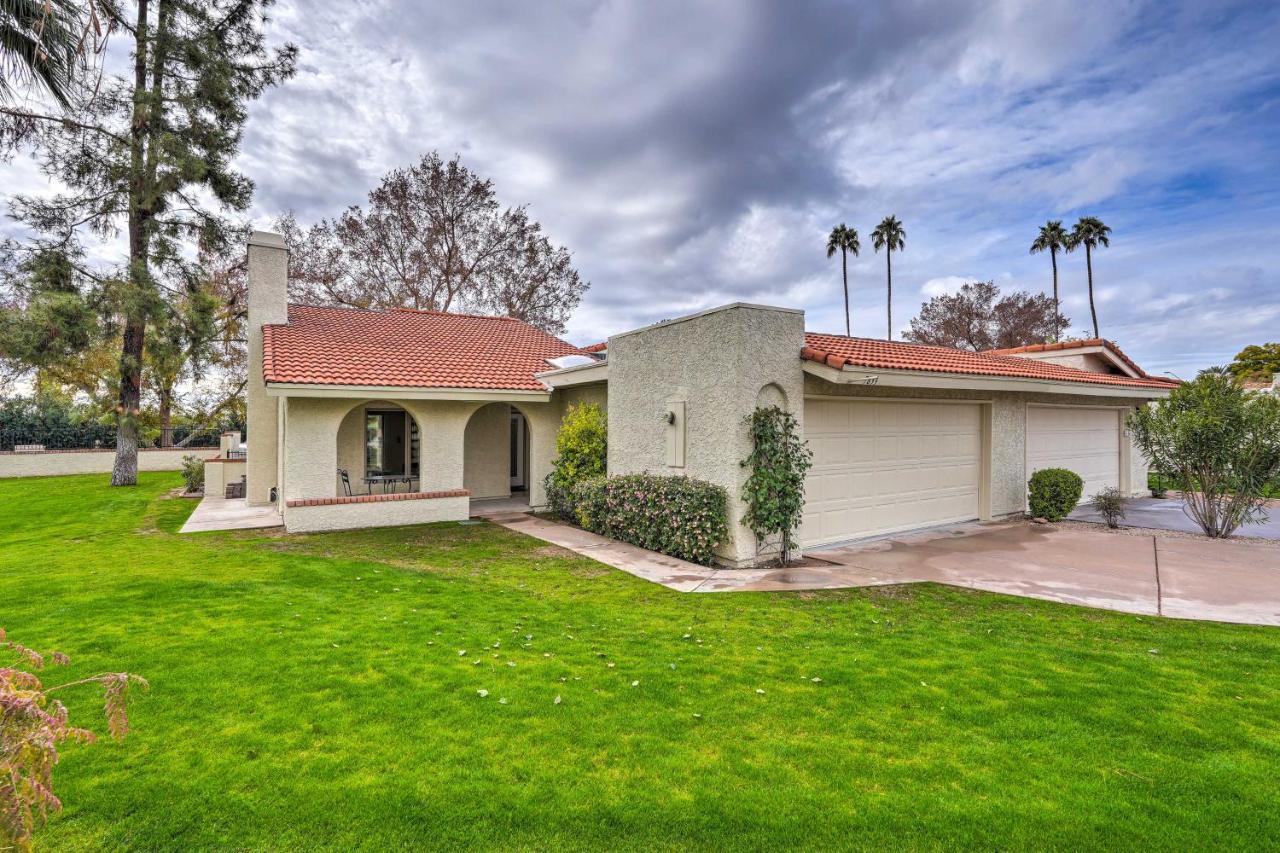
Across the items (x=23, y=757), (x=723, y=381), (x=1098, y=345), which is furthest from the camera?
(x=1098, y=345)

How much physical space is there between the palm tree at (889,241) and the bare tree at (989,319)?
11.7 feet

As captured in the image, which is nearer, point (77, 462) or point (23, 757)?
point (23, 757)

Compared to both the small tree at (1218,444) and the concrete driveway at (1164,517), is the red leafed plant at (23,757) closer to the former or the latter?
the small tree at (1218,444)

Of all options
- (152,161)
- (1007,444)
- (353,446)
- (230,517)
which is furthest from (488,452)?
(152,161)

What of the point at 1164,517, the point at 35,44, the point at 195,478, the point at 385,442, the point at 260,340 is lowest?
the point at 1164,517

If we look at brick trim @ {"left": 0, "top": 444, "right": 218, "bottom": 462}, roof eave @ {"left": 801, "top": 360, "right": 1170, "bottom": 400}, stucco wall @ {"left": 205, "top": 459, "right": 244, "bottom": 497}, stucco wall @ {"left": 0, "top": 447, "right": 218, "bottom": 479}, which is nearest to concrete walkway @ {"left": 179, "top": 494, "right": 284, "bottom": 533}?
stucco wall @ {"left": 205, "top": 459, "right": 244, "bottom": 497}

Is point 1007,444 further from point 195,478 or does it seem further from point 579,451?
point 195,478

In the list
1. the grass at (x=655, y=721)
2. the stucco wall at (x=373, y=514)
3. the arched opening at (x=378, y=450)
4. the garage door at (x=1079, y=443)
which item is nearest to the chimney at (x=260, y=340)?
the arched opening at (x=378, y=450)

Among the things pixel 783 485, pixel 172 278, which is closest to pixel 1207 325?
pixel 783 485

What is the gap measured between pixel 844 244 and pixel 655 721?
5074 cm

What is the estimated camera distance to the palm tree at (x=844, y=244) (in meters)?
49.0

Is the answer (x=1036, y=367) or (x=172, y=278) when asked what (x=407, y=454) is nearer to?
(x=172, y=278)

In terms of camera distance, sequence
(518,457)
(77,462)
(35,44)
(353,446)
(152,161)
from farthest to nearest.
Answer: (77,462), (152,161), (518,457), (353,446), (35,44)

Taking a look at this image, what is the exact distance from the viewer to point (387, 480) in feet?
51.2
